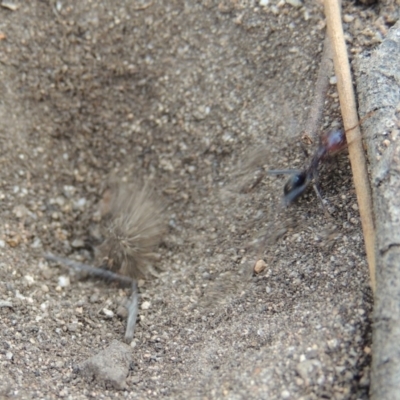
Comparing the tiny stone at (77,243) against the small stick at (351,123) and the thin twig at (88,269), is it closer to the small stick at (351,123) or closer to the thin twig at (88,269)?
the thin twig at (88,269)

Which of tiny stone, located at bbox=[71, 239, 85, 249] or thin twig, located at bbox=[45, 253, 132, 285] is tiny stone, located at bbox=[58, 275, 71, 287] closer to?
thin twig, located at bbox=[45, 253, 132, 285]

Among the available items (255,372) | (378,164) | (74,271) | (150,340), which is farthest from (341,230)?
(74,271)

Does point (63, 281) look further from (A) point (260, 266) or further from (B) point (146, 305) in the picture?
(A) point (260, 266)

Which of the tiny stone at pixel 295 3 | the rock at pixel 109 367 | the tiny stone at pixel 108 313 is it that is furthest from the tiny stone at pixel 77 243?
the tiny stone at pixel 295 3

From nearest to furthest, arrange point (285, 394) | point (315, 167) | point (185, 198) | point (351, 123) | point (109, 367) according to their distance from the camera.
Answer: point (285, 394) < point (109, 367) < point (351, 123) < point (315, 167) < point (185, 198)

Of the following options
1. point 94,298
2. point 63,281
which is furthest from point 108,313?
point 63,281

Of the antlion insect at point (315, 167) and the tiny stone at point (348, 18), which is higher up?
the tiny stone at point (348, 18)

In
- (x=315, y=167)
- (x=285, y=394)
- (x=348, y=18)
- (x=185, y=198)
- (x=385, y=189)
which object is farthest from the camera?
(x=185, y=198)
